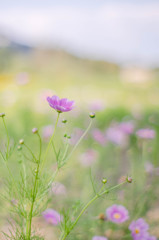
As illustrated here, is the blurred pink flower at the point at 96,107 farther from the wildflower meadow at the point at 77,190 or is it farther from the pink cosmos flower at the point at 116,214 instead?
the pink cosmos flower at the point at 116,214

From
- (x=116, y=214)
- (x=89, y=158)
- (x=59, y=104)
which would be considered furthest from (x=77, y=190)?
(x=59, y=104)

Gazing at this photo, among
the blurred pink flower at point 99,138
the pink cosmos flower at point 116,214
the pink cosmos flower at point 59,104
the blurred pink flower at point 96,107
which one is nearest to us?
the pink cosmos flower at point 59,104

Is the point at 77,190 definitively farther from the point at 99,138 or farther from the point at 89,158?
the point at 99,138

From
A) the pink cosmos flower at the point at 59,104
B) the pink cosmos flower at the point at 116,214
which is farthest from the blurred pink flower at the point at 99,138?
the pink cosmos flower at the point at 59,104

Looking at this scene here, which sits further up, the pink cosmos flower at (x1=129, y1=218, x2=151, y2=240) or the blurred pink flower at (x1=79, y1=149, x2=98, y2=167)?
the blurred pink flower at (x1=79, y1=149, x2=98, y2=167)

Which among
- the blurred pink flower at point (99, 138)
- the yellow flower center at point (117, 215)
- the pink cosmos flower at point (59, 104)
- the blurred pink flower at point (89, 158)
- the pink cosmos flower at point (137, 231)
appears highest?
the pink cosmos flower at point (59, 104)

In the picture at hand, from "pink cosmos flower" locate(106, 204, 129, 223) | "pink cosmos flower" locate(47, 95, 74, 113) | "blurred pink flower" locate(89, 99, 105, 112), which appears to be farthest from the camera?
"blurred pink flower" locate(89, 99, 105, 112)

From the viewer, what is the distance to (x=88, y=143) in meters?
1.54

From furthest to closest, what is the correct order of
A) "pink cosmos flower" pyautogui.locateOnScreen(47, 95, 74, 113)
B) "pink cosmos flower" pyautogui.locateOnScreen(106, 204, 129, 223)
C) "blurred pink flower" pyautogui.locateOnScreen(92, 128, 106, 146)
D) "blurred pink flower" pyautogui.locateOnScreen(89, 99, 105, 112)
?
1. "blurred pink flower" pyautogui.locateOnScreen(89, 99, 105, 112)
2. "blurred pink flower" pyautogui.locateOnScreen(92, 128, 106, 146)
3. "pink cosmos flower" pyautogui.locateOnScreen(106, 204, 129, 223)
4. "pink cosmos flower" pyautogui.locateOnScreen(47, 95, 74, 113)

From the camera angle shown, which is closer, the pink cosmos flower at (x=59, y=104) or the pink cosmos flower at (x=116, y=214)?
the pink cosmos flower at (x=59, y=104)

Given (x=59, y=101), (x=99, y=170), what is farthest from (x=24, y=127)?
(x=59, y=101)

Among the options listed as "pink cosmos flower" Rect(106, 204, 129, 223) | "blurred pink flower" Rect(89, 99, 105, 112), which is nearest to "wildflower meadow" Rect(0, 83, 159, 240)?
"pink cosmos flower" Rect(106, 204, 129, 223)

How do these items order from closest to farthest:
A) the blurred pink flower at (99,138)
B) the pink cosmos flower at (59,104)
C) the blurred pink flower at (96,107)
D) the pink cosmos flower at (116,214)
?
1. the pink cosmos flower at (59,104)
2. the pink cosmos flower at (116,214)
3. the blurred pink flower at (99,138)
4. the blurred pink flower at (96,107)

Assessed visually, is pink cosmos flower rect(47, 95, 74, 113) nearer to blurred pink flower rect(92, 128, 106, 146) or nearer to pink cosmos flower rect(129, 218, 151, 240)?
pink cosmos flower rect(129, 218, 151, 240)
